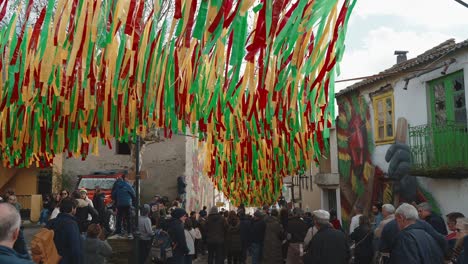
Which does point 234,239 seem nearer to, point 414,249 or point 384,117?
point 384,117

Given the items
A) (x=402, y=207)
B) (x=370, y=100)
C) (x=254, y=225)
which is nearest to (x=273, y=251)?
(x=254, y=225)

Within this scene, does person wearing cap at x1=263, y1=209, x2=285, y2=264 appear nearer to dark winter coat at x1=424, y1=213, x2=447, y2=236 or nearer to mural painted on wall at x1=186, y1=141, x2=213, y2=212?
dark winter coat at x1=424, y1=213, x2=447, y2=236

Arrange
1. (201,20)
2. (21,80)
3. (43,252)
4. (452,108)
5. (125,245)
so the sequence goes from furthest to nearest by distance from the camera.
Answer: (452,108), (125,245), (21,80), (43,252), (201,20)

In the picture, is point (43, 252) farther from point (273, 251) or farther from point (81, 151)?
point (273, 251)

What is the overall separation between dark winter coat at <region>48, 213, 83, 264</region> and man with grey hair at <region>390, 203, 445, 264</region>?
326 cm

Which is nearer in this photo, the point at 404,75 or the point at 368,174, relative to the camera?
the point at 404,75

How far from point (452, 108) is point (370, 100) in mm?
3790

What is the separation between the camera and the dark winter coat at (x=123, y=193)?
10.7 meters

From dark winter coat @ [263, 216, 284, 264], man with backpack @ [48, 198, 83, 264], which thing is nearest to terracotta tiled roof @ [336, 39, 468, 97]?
dark winter coat @ [263, 216, 284, 264]

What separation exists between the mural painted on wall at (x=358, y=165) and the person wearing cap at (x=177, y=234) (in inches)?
280

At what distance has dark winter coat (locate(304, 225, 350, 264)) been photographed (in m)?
5.87

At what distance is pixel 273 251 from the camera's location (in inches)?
364

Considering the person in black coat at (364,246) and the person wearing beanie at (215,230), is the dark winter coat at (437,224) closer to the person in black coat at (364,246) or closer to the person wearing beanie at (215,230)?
the person in black coat at (364,246)

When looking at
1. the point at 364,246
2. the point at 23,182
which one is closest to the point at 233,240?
the point at 364,246
